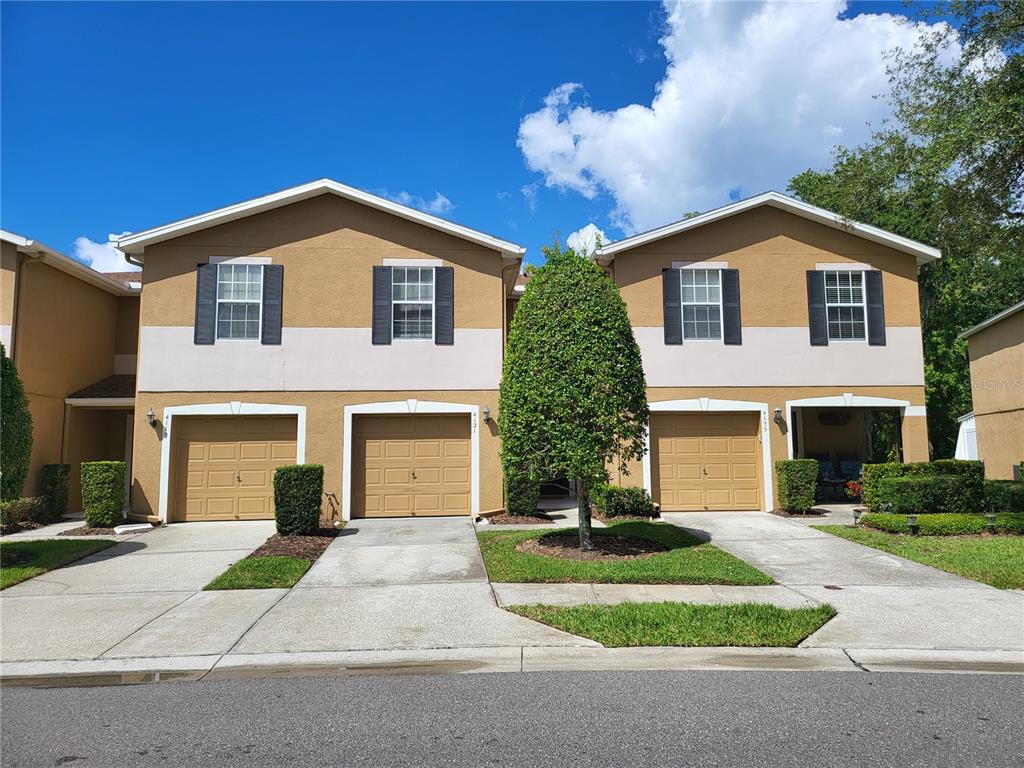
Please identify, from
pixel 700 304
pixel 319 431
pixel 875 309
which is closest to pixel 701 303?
pixel 700 304

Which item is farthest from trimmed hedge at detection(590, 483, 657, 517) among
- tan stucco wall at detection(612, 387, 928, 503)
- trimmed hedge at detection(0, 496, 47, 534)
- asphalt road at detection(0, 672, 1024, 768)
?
trimmed hedge at detection(0, 496, 47, 534)

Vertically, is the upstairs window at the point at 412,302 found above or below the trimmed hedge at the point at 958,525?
above

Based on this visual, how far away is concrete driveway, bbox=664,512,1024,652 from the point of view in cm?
632

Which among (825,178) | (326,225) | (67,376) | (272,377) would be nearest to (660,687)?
(272,377)

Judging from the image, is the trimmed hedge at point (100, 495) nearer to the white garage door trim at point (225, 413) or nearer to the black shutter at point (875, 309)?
the white garage door trim at point (225, 413)

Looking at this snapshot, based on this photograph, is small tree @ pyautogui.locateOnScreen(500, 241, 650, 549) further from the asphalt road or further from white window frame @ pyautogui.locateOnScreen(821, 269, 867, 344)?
white window frame @ pyautogui.locateOnScreen(821, 269, 867, 344)

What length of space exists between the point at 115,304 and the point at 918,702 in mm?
19566

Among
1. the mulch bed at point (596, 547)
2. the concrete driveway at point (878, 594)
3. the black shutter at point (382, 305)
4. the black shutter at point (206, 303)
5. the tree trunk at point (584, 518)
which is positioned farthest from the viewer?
the black shutter at point (382, 305)

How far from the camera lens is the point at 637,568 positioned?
9062 mm

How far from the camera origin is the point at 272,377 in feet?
47.3

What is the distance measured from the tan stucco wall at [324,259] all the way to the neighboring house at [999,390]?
42.3 ft

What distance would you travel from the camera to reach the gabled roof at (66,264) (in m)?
14.3

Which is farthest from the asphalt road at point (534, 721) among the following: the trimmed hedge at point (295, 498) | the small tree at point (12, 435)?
the trimmed hedge at point (295, 498)

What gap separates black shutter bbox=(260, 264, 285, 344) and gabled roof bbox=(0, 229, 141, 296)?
5.01 m
